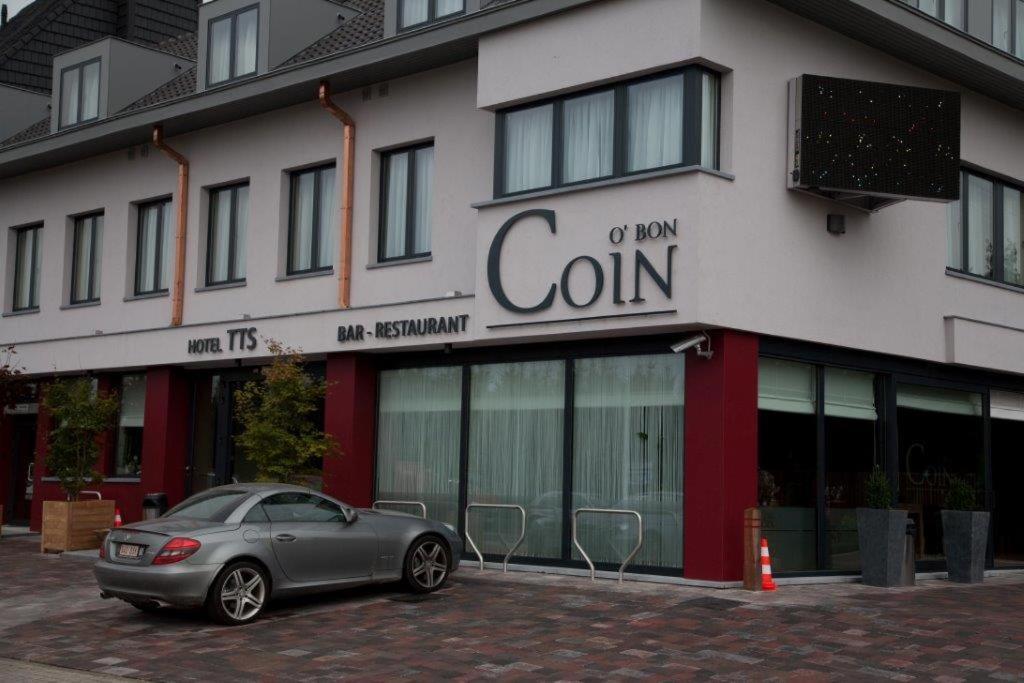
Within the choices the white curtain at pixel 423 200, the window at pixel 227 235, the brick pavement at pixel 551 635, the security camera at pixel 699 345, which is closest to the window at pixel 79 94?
the window at pixel 227 235

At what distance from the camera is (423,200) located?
18750 mm

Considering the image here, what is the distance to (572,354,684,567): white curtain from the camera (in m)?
15.6

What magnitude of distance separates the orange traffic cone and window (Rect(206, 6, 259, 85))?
1180 centimetres

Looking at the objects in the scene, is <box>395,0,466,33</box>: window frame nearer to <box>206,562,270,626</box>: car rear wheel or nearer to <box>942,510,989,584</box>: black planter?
<box>206,562,270,626</box>: car rear wheel

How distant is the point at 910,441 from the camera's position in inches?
717

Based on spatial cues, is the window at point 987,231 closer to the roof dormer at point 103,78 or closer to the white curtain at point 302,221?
the white curtain at point 302,221

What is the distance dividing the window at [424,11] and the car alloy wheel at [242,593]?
877 cm

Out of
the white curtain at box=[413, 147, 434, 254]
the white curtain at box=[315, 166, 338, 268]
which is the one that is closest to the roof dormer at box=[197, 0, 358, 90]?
the white curtain at box=[315, 166, 338, 268]

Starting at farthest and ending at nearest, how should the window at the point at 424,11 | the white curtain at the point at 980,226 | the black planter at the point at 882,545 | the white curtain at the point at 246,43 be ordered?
the white curtain at the point at 246,43
the white curtain at the point at 980,226
the window at the point at 424,11
the black planter at the point at 882,545

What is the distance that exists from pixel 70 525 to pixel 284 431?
5166 mm

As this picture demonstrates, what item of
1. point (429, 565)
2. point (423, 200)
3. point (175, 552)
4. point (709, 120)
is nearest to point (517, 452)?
point (429, 565)

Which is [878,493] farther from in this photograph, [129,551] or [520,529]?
[129,551]

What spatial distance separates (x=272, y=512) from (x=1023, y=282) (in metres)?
13.0

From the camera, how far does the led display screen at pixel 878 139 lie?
1586 centimetres
